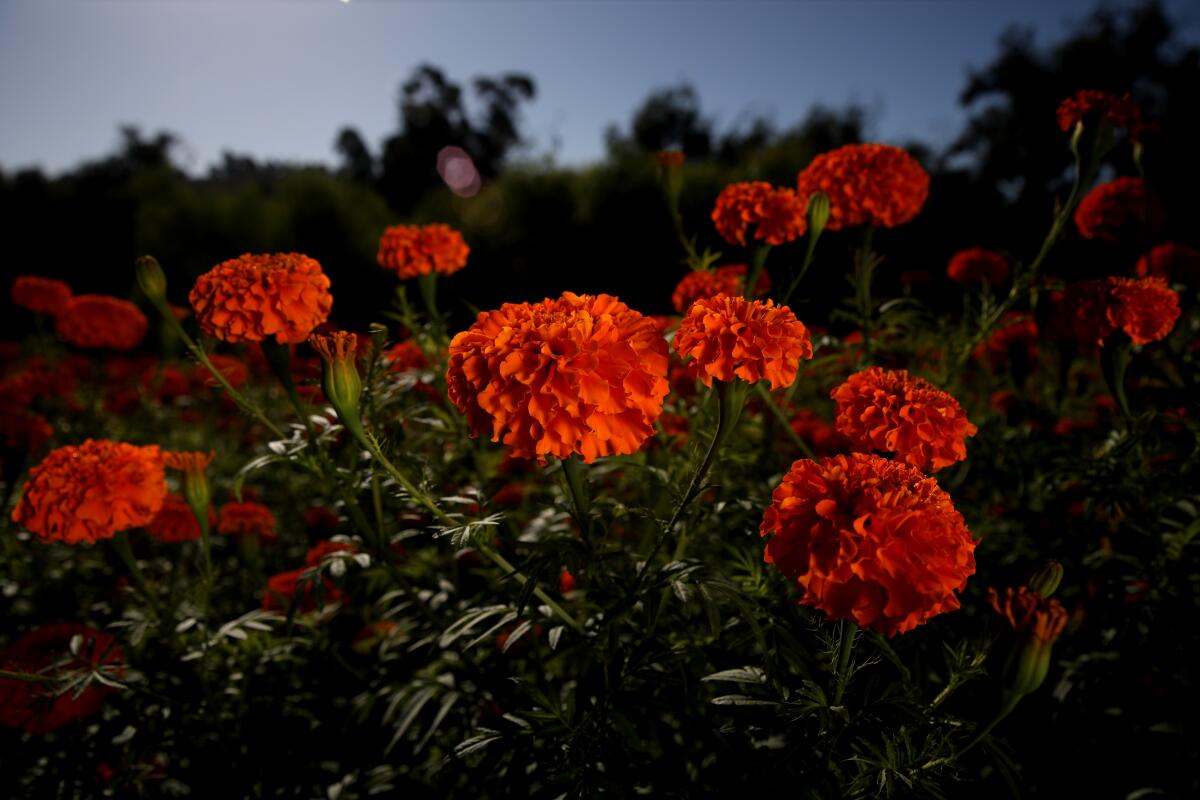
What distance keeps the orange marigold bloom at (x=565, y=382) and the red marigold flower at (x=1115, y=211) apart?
2036 mm

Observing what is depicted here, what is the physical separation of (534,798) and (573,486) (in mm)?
671

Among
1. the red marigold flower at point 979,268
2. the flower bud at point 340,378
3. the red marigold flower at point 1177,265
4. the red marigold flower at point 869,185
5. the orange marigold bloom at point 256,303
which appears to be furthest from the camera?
the red marigold flower at point 979,268

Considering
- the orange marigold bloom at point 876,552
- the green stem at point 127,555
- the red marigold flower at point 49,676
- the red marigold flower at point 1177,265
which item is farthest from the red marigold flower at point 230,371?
the red marigold flower at point 1177,265

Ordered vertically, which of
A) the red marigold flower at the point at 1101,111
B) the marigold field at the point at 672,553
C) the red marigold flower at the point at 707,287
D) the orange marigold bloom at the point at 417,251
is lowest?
the marigold field at the point at 672,553

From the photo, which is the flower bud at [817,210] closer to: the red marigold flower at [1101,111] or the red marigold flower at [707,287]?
the red marigold flower at [707,287]

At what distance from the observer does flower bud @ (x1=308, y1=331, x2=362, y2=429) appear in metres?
1.02

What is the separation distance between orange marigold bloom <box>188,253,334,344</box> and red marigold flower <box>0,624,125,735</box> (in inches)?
32.2

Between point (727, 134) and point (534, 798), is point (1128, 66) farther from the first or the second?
point (534, 798)

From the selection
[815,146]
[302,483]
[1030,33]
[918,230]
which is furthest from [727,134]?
[302,483]

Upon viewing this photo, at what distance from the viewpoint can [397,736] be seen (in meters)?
1.40

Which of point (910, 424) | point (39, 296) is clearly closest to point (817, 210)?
point (910, 424)

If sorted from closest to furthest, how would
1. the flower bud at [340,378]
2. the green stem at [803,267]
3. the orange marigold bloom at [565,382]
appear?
the orange marigold bloom at [565,382], the flower bud at [340,378], the green stem at [803,267]

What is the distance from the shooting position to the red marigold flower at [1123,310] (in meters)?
1.44

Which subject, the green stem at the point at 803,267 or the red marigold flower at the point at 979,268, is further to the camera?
the red marigold flower at the point at 979,268
